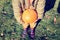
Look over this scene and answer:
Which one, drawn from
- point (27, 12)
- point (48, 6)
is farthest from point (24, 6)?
point (48, 6)

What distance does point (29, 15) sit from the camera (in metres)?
5.30

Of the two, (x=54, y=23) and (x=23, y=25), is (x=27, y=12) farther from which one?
(x=54, y=23)

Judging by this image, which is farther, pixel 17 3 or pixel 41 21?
pixel 41 21

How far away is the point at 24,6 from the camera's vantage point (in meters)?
5.45

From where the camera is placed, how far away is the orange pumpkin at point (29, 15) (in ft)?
17.4

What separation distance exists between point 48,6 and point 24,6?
4.67 feet

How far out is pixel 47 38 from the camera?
18.3 ft

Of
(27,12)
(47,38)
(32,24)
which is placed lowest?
(47,38)

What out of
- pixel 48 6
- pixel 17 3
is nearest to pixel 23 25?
pixel 17 3

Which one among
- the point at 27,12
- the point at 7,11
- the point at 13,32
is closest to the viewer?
the point at 27,12

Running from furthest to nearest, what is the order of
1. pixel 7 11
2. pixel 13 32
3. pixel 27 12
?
pixel 7 11
pixel 13 32
pixel 27 12

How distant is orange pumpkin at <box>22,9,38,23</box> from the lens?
17.4 ft

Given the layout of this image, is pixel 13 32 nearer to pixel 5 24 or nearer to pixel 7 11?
pixel 5 24

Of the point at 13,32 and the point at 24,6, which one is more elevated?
the point at 24,6
